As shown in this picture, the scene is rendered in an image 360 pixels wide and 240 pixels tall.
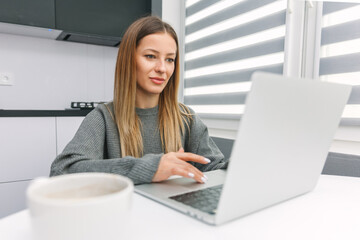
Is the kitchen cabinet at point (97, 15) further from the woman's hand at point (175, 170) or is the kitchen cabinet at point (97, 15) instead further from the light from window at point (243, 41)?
→ the woman's hand at point (175, 170)

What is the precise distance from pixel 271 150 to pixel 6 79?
8.04ft

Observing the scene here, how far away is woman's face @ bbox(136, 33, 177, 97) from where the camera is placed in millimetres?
1003

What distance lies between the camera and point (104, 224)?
0.84 ft

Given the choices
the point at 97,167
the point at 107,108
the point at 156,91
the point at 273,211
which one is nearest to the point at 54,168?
the point at 97,167

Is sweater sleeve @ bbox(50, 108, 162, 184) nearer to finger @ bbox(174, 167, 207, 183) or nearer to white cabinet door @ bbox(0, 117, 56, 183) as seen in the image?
finger @ bbox(174, 167, 207, 183)

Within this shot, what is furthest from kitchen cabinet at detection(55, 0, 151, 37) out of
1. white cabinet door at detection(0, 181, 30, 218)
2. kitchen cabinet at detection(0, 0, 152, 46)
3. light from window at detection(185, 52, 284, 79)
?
white cabinet door at detection(0, 181, 30, 218)

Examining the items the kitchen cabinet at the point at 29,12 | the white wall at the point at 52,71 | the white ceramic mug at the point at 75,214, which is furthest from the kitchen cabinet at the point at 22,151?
the white ceramic mug at the point at 75,214

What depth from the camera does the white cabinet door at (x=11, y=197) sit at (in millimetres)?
1760

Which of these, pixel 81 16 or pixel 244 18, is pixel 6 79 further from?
pixel 244 18

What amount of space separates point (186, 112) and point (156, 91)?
9.7 inches

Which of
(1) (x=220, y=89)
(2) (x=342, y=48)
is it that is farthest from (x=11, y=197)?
(2) (x=342, y=48)

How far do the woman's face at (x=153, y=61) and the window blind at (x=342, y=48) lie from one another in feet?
2.61

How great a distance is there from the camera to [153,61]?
101cm

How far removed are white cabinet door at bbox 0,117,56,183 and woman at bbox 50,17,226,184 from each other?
3.55ft
